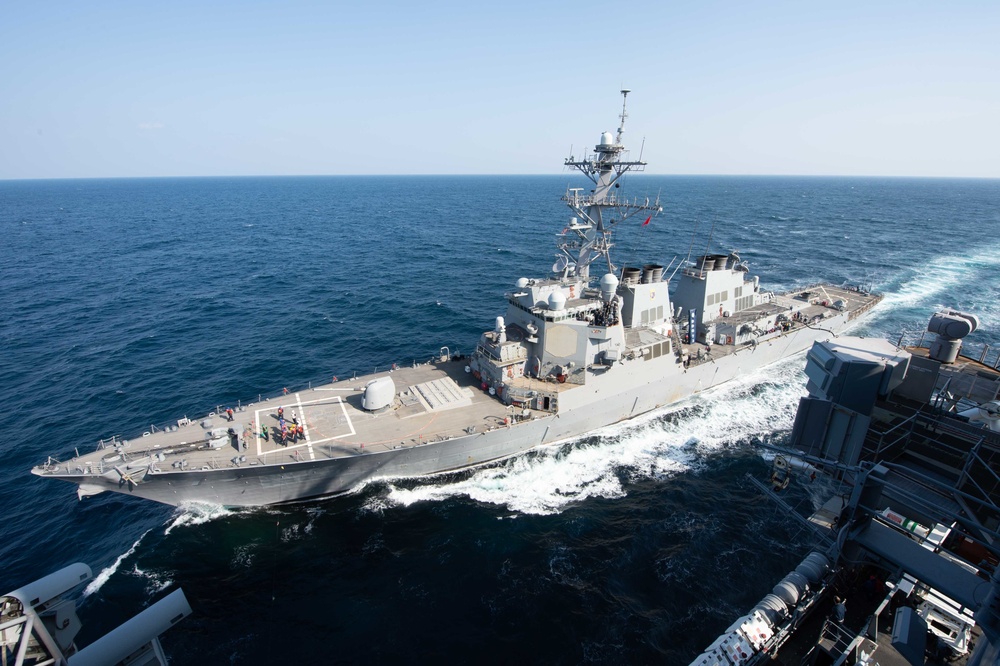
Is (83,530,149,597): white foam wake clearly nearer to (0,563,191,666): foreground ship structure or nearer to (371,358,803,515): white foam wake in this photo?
(371,358,803,515): white foam wake

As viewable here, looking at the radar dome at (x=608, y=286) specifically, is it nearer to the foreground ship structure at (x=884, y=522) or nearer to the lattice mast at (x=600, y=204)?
the lattice mast at (x=600, y=204)

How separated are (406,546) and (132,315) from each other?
3803 centimetres

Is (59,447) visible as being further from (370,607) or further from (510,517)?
(510,517)

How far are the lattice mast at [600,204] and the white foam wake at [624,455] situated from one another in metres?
10.2

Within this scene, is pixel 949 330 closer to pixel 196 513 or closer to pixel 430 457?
pixel 430 457

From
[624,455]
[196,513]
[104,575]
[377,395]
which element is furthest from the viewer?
[624,455]

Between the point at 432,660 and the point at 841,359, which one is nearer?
the point at 841,359

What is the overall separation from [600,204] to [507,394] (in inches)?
510

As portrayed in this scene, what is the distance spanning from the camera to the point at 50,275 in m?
53.8

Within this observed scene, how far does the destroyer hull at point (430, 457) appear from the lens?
19.4 metres

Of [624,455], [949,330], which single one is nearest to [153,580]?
[624,455]

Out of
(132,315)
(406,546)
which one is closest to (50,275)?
(132,315)

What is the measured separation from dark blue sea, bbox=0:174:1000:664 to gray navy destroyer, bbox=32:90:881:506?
150cm

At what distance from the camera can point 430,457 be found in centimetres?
2211
